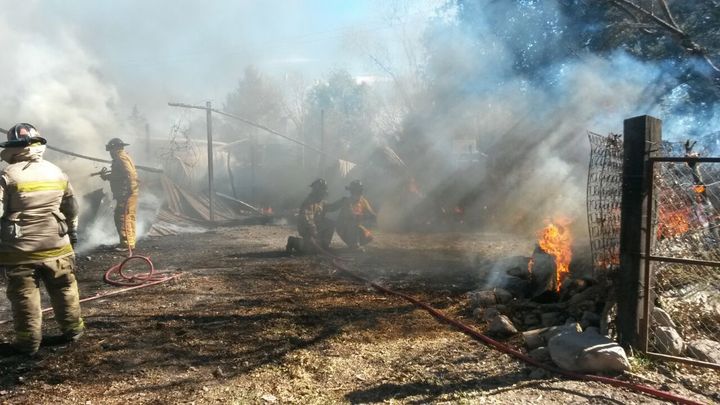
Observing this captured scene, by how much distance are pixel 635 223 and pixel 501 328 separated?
60.1 inches

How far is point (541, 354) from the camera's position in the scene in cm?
375

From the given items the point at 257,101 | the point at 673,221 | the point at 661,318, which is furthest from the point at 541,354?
the point at 257,101

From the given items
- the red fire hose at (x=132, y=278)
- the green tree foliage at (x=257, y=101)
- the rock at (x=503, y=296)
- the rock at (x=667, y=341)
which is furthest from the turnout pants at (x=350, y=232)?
the green tree foliage at (x=257, y=101)

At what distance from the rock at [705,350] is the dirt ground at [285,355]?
0.42 feet

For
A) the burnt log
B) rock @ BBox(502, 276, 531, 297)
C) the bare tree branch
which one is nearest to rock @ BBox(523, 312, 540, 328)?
the burnt log

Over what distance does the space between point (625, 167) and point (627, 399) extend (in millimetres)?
1797

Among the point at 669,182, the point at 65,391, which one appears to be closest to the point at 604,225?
the point at 669,182

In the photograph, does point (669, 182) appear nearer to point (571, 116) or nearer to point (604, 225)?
point (604, 225)

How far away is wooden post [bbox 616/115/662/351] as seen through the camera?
3.60 metres

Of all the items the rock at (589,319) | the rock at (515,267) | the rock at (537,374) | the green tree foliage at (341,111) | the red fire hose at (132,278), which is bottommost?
the rock at (537,374)

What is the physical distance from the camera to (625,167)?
146 inches

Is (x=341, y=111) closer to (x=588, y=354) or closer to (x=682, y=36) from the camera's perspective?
(x=682, y=36)

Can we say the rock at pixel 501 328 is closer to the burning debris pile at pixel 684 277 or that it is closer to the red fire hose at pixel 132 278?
the burning debris pile at pixel 684 277

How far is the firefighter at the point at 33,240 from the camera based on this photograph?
12.8 ft
